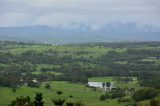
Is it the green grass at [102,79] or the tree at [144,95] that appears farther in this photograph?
the green grass at [102,79]

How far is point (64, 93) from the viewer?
119688 mm

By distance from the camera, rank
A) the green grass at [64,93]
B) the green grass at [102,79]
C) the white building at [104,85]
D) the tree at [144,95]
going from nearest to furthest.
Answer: the green grass at [64,93]
the tree at [144,95]
the white building at [104,85]
the green grass at [102,79]

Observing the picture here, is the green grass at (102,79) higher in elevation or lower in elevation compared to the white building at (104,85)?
higher

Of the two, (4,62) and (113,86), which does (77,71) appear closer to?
(113,86)

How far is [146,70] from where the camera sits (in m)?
168

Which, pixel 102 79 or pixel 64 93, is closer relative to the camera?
pixel 64 93

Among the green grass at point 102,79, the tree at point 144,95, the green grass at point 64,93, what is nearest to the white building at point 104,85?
the green grass at point 102,79

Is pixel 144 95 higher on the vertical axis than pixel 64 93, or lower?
higher

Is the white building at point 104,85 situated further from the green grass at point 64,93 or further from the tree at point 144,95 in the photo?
the tree at point 144,95

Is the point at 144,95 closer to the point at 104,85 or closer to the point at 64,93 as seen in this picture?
the point at 64,93

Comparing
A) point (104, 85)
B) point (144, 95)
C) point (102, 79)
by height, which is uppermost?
point (102, 79)

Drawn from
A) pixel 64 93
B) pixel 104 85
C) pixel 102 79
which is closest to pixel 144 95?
pixel 64 93

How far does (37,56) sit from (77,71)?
142 ft

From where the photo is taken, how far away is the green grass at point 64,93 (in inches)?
4162
